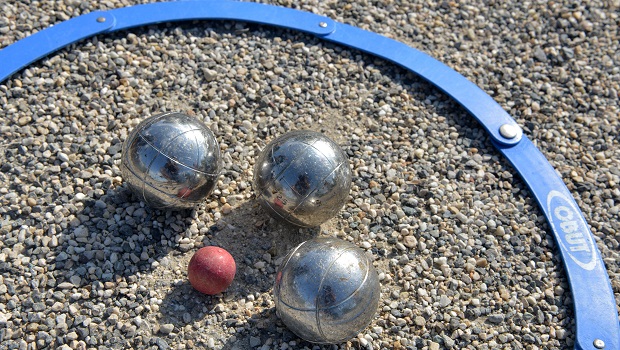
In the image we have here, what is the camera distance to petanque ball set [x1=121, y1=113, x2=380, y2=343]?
15.2 feet

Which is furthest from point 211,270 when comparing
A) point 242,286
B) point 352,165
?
point 352,165

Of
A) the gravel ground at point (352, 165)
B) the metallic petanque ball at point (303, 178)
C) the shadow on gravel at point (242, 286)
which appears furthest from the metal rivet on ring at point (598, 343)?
the shadow on gravel at point (242, 286)

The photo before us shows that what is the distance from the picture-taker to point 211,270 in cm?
498

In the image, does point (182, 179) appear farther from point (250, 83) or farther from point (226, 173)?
point (250, 83)

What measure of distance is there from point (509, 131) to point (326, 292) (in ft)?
9.71

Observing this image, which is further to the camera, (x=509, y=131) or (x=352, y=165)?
(x=509, y=131)

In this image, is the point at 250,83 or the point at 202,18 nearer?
the point at 250,83

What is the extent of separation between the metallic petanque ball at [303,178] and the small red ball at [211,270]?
1.92 ft

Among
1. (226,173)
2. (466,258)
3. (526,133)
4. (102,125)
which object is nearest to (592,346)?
(466,258)

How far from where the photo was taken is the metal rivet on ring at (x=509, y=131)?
6504mm

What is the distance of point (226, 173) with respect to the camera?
6.05m

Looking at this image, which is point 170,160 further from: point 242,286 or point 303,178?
point 242,286

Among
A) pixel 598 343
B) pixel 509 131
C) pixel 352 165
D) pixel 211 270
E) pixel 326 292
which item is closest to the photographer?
pixel 326 292

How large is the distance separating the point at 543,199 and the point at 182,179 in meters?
3.26
